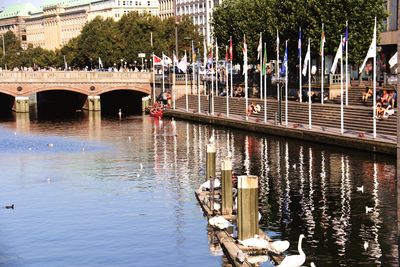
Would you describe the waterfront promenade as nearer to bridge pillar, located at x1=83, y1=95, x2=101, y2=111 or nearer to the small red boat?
the small red boat

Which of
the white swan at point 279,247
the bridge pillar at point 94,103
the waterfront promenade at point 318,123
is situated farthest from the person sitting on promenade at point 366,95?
the bridge pillar at point 94,103

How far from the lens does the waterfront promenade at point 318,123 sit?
78375 mm

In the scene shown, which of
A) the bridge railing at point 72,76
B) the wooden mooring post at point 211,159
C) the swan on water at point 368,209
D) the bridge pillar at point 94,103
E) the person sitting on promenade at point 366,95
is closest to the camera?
the swan on water at point 368,209

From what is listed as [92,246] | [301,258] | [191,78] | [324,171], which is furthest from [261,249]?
[191,78]

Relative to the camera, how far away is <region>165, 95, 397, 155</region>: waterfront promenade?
257 feet

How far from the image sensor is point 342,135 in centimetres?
8194

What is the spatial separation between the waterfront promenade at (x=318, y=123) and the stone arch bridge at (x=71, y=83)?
36.5m

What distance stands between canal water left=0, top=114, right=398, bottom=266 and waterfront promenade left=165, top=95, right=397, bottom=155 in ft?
3.90

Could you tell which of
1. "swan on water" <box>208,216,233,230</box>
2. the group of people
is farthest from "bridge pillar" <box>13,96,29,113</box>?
"swan on water" <box>208,216,233,230</box>

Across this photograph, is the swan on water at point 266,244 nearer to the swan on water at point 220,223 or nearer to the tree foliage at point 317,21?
the swan on water at point 220,223

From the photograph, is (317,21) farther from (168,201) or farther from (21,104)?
(21,104)

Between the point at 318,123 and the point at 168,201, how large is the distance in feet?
138

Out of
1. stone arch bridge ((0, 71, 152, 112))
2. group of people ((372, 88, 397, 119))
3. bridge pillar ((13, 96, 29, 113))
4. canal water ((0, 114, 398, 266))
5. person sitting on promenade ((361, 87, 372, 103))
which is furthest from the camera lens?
bridge pillar ((13, 96, 29, 113))

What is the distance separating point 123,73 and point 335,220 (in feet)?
390
